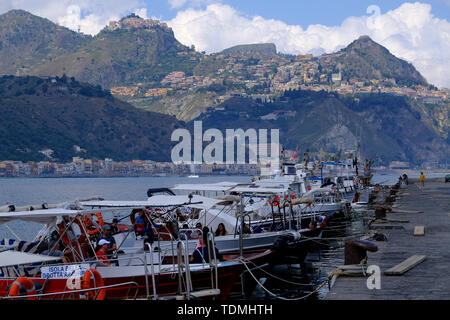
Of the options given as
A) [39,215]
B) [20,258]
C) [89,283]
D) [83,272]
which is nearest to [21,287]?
[89,283]

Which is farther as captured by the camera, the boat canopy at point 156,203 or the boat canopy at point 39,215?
the boat canopy at point 156,203

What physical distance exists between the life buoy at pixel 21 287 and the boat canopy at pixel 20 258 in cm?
129

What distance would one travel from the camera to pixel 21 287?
1360 centimetres

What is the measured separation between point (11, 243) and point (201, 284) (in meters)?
5.97

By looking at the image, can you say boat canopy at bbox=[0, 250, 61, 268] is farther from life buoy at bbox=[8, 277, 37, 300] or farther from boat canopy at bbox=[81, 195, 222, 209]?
boat canopy at bbox=[81, 195, 222, 209]

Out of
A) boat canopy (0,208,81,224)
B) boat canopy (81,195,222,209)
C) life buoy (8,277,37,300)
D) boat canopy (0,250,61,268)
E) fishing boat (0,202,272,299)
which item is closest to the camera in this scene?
life buoy (8,277,37,300)

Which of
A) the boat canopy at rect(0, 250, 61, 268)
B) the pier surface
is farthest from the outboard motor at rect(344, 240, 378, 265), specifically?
the boat canopy at rect(0, 250, 61, 268)

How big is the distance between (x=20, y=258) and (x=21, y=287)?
1.90m

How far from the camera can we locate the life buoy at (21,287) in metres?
13.4

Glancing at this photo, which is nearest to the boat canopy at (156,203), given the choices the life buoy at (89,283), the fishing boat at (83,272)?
the fishing boat at (83,272)

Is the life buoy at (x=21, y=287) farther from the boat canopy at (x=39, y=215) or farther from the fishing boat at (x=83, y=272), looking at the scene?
the boat canopy at (x=39, y=215)

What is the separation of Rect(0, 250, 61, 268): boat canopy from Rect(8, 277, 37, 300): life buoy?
129 centimetres

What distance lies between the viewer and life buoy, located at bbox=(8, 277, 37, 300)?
13.4 m
